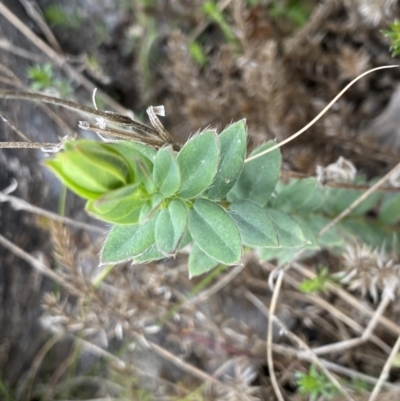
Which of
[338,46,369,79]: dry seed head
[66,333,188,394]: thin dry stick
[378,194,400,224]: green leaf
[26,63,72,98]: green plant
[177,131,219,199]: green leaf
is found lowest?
[66,333,188,394]: thin dry stick

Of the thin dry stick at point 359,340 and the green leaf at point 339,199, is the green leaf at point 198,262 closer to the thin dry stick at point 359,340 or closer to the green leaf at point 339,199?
the green leaf at point 339,199

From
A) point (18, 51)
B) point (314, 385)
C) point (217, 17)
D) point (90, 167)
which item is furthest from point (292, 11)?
point (90, 167)

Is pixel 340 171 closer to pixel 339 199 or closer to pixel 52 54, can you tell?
pixel 339 199

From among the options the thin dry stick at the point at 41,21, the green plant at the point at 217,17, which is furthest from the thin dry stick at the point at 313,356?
the thin dry stick at the point at 41,21

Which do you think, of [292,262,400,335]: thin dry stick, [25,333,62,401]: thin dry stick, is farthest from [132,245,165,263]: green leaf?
[25,333,62,401]: thin dry stick

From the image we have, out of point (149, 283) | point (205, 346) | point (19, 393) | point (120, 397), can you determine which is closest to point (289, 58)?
point (149, 283)

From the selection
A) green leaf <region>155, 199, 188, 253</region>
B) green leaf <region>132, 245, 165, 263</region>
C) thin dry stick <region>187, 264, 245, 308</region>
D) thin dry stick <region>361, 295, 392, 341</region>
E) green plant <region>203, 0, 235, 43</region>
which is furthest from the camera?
green plant <region>203, 0, 235, 43</region>

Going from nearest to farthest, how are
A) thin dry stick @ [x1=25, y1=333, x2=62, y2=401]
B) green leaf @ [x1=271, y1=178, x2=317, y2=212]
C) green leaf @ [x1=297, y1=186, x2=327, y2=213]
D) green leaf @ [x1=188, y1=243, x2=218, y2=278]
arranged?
green leaf @ [x1=188, y1=243, x2=218, y2=278]
green leaf @ [x1=271, y1=178, x2=317, y2=212]
green leaf @ [x1=297, y1=186, x2=327, y2=213]
thin dry stick @ [x1=25, y1=333, x2=62, y2=401]

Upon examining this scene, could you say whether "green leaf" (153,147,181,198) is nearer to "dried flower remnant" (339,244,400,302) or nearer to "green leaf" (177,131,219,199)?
"green leaf" (177,131,219,199)
